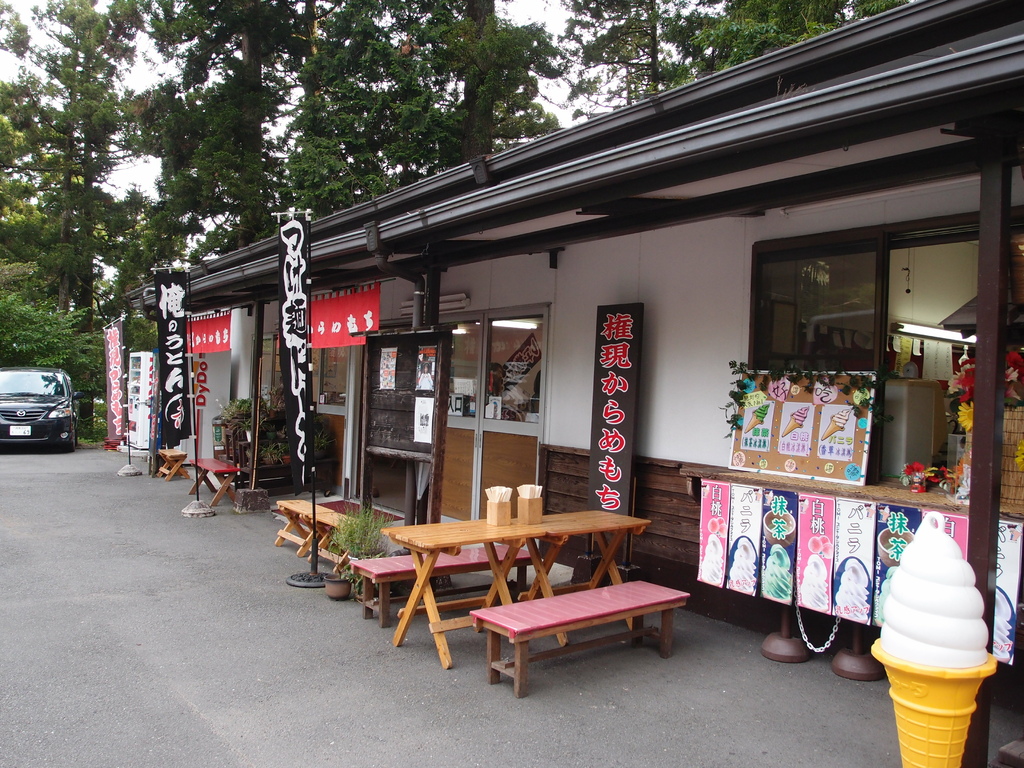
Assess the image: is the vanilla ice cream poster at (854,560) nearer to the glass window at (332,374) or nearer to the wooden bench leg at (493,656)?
the wooden bench leg at (493,656)

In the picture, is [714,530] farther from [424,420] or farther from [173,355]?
[173,355]

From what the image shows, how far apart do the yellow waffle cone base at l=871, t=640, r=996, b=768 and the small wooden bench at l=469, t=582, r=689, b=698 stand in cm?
169

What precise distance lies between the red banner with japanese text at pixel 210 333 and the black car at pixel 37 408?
6.12m

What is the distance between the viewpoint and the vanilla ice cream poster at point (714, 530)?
492 cm

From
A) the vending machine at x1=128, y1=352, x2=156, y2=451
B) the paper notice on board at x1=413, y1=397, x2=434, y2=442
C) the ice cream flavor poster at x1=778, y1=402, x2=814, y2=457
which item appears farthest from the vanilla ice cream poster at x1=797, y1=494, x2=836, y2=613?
the vending machine at x1=128, y1=352, x2=156, y2=451

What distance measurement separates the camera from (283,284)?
6.44m

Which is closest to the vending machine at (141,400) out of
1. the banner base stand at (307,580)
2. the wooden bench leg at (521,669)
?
the banner base stand at (307,580)

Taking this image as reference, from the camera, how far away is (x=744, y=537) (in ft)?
15.8

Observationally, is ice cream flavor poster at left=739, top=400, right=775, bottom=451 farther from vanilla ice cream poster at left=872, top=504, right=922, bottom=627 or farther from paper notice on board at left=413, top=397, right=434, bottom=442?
paper notice on board at left=413, top=397, right=434, bottom=442

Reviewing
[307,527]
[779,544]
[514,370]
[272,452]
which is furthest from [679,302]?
[272,452]

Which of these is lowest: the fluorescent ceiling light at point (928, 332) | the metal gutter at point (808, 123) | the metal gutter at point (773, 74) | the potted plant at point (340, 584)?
the potted plant at point (340, 584)

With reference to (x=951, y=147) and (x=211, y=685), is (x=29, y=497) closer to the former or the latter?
(x=211, y=685)

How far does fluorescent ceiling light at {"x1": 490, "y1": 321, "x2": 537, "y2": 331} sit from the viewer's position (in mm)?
7530

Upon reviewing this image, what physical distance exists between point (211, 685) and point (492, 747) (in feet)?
5.67
